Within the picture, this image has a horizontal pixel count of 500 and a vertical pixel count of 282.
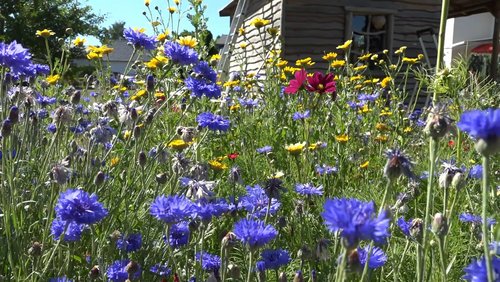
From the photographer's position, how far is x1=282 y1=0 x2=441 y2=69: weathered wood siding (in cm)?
1002

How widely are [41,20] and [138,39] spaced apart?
2538 cm

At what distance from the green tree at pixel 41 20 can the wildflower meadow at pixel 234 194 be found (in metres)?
20.7

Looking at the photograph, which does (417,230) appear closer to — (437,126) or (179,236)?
(437,126)

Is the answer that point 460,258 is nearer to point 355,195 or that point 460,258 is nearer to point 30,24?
point 355,195

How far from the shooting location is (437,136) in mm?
1178

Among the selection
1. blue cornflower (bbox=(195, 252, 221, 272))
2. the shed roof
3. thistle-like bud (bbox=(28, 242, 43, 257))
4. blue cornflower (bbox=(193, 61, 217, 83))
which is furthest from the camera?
the shed roof

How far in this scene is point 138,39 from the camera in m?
2.50

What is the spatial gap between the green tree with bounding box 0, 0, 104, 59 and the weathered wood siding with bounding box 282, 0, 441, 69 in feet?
47.8

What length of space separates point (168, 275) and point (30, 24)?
25624 mm

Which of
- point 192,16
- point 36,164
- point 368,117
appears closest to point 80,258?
point 36,164

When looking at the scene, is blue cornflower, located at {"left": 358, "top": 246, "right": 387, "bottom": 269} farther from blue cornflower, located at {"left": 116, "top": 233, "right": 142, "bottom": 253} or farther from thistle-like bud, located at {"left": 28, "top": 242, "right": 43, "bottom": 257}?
thistle-like bud, located at {"left": 28, "top": 242, "right": 43, "bottom": 257}

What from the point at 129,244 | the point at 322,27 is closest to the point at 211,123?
the point at 129,244

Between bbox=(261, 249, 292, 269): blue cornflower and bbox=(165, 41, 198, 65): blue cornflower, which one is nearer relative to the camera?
bbox=(261, 249, 292, 269): blue cornflower

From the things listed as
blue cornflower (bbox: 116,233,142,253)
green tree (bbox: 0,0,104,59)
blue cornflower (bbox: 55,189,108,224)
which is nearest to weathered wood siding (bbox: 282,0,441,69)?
blue cornflower (bbox: 116,233,142,253)
